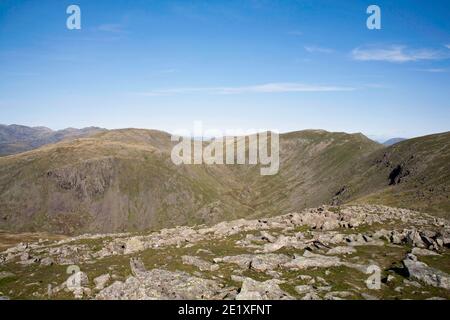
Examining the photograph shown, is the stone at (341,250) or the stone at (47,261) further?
the stone at (47,261)

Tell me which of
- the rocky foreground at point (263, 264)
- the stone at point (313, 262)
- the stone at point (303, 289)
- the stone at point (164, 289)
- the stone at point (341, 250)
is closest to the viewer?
the stone at point (164, 289)

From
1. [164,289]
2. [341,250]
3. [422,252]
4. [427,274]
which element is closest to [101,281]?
[164,289]

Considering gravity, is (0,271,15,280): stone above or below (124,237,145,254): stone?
below

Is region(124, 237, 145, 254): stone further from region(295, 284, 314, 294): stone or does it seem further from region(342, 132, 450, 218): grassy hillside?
region(342, 132, 450, 218): grassy hillside

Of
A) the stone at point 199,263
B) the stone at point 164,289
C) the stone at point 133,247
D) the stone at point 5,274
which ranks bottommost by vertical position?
the stone at point 5,274

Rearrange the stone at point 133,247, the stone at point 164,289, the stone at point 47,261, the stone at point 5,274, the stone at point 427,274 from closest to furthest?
the stone at point 164,289 → the stone at point 427,274 → the stone at point 5,274 → the stone at point 47,261 → the stone at point 133,247

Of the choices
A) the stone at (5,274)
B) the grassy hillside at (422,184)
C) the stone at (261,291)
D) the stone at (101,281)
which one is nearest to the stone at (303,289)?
the stone at (261,291)

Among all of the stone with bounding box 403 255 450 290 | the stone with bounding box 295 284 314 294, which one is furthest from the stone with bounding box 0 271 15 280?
the stone with bounding box 403 255 450 290

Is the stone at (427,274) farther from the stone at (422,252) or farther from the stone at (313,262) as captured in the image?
the stone at (313,262)
